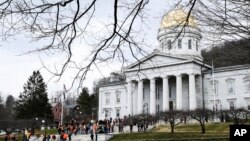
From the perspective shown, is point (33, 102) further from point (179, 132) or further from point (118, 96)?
point (179, 132)

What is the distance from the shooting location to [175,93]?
7331 cm

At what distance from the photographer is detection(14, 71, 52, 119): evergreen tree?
3233 inches

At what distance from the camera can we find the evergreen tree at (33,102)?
82.1m

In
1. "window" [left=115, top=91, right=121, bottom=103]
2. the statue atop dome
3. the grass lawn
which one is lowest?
the grass lawn

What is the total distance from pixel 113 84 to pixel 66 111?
109 feet

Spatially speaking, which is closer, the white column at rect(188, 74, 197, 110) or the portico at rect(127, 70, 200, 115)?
the white column at rect(188, 74, 197, 110)

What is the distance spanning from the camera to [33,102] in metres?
82.5

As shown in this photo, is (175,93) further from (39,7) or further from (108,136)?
(39,7)

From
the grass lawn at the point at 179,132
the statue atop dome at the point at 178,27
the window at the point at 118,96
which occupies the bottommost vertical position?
the grass lawn at the point at 179,132

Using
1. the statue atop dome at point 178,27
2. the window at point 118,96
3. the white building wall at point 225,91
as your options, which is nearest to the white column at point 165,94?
the white building wall at point 225,91

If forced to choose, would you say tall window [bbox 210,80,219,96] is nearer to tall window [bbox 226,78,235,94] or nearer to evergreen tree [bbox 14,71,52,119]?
tall window [bbox 226,78,235,94]

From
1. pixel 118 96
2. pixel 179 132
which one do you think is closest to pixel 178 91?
pixel 118 96

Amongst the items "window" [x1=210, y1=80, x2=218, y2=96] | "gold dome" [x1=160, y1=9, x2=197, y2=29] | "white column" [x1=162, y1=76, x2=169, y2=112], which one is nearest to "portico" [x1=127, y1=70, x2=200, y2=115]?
"white column" [x1=162, y1=76, x2=169, y2=112]

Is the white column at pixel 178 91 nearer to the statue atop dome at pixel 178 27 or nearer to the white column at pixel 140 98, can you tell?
the white column at pixel 140 98
